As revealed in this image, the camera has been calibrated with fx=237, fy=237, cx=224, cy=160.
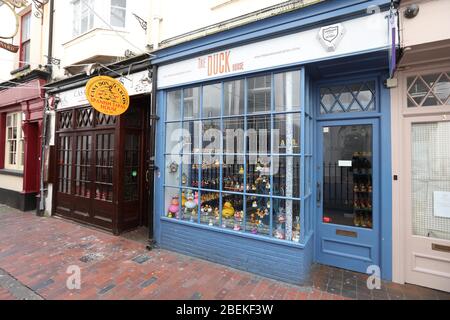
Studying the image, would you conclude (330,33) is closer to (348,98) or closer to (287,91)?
(287,91)

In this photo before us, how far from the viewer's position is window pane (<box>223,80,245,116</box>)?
399 cm

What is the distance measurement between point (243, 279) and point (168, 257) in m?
1.48

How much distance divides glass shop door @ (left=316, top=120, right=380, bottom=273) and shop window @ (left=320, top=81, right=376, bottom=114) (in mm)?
234

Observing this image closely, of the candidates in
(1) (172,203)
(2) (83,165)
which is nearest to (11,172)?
(2) (83,165)

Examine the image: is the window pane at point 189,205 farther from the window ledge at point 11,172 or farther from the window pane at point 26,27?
the window pane at point 26,27

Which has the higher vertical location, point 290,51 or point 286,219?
point 290,51

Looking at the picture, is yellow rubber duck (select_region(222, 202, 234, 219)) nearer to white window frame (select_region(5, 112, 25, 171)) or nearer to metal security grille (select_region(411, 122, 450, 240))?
metal security grille (select_region(411, 122, 450, 240))

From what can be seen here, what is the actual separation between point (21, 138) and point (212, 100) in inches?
309

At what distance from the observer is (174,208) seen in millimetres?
4621

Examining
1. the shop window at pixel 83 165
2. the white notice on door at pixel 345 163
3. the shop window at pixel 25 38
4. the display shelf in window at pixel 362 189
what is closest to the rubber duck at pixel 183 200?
the white notice on door at pixel 345 163

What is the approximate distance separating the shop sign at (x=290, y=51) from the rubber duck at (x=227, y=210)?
220cm

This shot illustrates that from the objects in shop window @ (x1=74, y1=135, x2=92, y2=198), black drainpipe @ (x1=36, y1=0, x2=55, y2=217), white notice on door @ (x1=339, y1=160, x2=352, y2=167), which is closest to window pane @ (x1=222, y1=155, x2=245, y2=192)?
white notice on door @ (x1=339, y1=160, x2=352, y2=167)

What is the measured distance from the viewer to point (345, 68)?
3.61m
